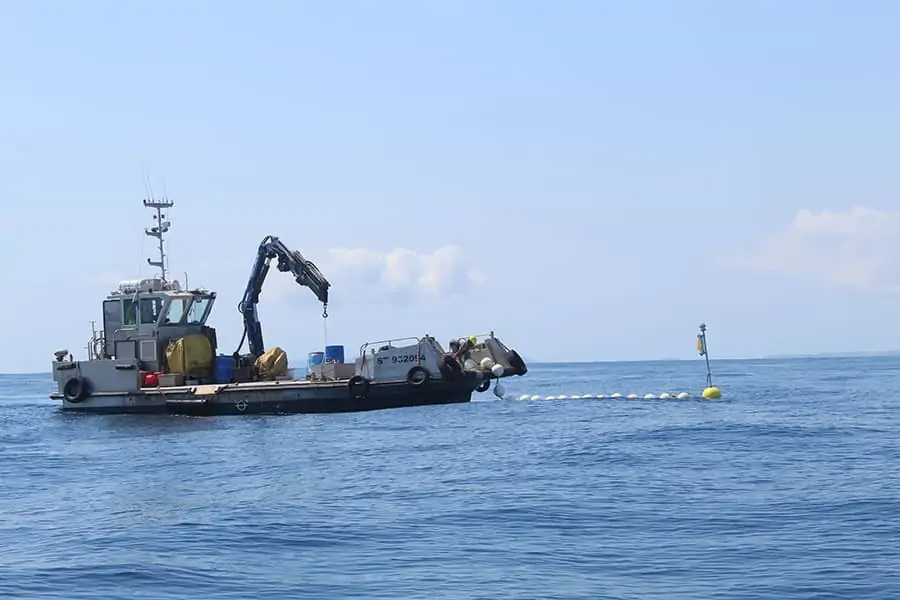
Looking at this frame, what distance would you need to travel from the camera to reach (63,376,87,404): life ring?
140ft

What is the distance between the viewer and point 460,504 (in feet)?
66.9

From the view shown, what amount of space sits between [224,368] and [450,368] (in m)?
8.49

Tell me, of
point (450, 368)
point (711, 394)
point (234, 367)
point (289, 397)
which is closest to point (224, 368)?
point (234, 367)

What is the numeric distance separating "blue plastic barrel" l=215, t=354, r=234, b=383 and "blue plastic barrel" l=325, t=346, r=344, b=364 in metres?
3.56

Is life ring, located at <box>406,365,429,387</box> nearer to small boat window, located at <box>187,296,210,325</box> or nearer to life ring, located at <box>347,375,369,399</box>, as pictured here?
life ring, located at <box>347,375,369,399</box>

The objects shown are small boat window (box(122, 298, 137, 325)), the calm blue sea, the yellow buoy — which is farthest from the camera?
the yellow buoy

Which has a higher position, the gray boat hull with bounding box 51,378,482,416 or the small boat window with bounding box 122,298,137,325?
the small boat window with bounding box 122,298,137,325

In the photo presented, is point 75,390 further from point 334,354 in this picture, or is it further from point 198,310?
point 334,354

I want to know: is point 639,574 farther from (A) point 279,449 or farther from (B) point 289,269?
(B) point 289,269

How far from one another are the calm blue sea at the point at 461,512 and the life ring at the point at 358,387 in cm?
386

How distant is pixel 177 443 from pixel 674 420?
14.9 meters

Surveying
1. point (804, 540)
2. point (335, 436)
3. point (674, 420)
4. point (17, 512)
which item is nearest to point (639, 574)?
point (804, 540)

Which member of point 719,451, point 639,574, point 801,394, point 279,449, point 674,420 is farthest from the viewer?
point 801,394

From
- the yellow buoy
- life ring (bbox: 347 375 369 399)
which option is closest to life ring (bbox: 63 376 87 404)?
life ring (bbox: 347 375 369 399)
